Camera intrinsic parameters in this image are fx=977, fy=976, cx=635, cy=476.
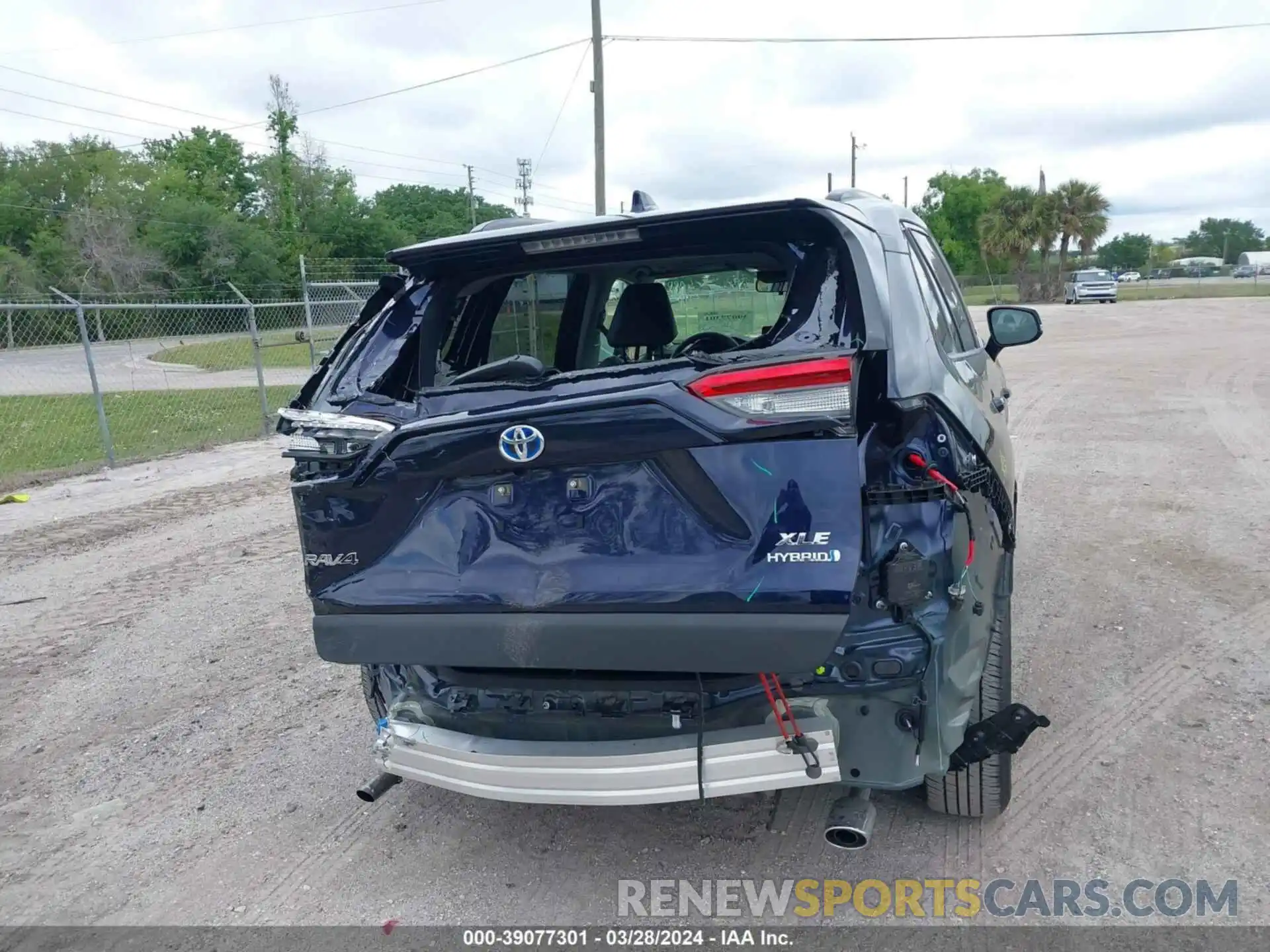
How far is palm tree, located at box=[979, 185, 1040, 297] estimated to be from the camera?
154ft

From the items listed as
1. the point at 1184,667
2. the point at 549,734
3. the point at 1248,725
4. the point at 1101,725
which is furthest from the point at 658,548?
the point at 1184,667

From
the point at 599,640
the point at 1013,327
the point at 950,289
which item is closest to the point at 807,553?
the point at 599,640

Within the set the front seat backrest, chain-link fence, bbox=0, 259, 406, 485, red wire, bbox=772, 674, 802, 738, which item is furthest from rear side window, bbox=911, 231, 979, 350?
chain-link fence, bbox=0, 259, 406, 485

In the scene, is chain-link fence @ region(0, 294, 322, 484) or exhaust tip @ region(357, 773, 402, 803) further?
chain-link fence @ region(0, 294, 322, 484)

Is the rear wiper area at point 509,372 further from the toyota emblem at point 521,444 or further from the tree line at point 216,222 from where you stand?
the tree line at point 216,222

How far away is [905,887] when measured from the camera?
294 cm

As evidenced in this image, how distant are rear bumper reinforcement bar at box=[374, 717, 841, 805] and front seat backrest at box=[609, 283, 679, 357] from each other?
1.60 meters

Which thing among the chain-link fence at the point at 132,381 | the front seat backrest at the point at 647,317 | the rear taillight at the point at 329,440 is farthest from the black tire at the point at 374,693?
the chain-link fence at the point at 132,381

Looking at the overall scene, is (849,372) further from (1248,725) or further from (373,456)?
(1248,725)

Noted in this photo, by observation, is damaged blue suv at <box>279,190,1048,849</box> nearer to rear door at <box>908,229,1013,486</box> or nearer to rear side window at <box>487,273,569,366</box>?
rear door at <box>908,229,1013,486</box>

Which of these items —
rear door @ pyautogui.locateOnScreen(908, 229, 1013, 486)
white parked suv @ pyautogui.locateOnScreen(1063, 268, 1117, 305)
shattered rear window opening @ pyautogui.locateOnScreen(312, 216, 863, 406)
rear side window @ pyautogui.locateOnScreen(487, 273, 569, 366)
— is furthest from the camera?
white parked suv @ pyautogui.locateOnScreen(1063, 268, 1117, 305)

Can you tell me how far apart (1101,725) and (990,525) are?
141 centimetres

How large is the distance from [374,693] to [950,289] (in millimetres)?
2932

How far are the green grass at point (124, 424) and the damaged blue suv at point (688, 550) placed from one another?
30.3 feet
